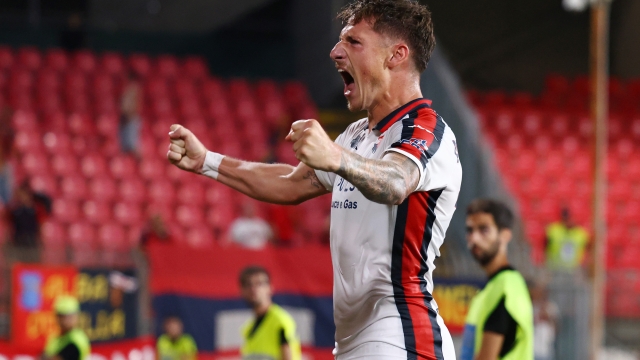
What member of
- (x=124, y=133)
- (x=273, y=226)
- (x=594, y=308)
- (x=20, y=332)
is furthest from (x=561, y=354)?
(x=124, y=133)

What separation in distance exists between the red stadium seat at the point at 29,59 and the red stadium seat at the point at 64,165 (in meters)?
2.81

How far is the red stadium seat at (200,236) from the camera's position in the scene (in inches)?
556

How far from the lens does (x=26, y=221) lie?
38.0 ft

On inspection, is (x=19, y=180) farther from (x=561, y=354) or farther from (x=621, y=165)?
(x=621, y=165)

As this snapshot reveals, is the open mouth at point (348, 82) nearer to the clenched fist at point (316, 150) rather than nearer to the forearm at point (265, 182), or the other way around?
the forearm at point (265, 182)

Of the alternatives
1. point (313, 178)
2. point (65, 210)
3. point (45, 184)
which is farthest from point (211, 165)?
point (45, 184)

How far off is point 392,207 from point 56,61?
14979mm

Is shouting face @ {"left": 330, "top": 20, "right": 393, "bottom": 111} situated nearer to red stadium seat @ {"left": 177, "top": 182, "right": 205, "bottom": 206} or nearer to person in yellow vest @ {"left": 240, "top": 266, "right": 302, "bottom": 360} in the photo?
person in yellow vest @ {"left": 240, "top": 266, "right": 302, "bottom": 360}

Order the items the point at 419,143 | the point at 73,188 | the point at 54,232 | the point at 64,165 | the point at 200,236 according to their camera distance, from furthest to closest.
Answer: the point at 64,165 < the point at 200,236 < the point at 73,188 < the point at 54,232 < the point at 419,143

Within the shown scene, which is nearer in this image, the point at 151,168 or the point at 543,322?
the point at 543,322

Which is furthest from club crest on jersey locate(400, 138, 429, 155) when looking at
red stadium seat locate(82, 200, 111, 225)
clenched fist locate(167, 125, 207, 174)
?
red stadium seat locate(82, 200, 111, 225)

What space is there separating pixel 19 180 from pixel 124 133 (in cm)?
212

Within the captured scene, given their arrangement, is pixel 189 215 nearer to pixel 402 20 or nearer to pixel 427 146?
pixel 402 20

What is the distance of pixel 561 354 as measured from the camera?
1199cm
